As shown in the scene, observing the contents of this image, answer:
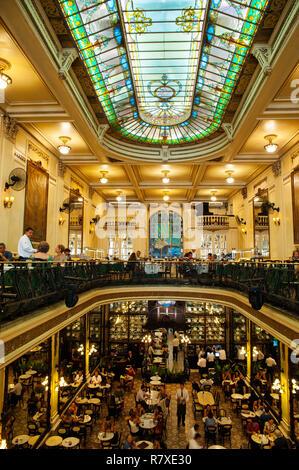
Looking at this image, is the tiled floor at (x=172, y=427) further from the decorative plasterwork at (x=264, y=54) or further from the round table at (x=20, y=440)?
the decorative plasterwork at (x=264, y=54)

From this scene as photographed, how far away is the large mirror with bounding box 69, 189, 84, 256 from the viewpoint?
14.2 meters

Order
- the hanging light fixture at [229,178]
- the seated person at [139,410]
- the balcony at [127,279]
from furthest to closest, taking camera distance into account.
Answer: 1. the hanging light fixture at [229,178]
2. the seated person at [139,410]
3. the balcony at [127,279]

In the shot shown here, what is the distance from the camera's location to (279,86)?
7312 millimetres

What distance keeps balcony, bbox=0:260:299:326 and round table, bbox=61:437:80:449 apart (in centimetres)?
357

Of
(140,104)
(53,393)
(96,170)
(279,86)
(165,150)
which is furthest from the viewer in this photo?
(96,170)

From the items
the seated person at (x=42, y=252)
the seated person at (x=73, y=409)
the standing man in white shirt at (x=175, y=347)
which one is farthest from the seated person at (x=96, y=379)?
the seated person at (x=42, y=252)

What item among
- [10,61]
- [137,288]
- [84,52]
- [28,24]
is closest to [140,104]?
[84,52]

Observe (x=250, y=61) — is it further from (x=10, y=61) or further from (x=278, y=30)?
(x=10, y=61)

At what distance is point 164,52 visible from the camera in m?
8.14

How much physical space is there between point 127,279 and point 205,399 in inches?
193

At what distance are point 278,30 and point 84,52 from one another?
450 cm

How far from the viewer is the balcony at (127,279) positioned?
189 inches

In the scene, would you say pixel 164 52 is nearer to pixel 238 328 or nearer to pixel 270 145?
pixel 270 145

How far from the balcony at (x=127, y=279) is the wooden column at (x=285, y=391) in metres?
2.54
